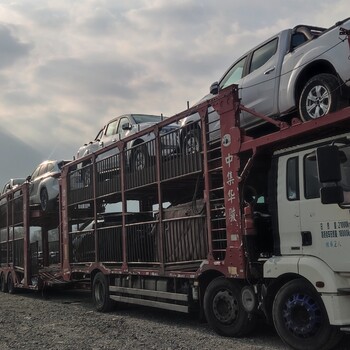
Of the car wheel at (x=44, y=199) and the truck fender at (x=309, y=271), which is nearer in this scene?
the truck fender at (x=309, y=271)

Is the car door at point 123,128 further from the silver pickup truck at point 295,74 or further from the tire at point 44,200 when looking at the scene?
the silver pickup truck at point 295,74

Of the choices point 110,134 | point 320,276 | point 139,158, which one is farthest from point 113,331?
point 110,134

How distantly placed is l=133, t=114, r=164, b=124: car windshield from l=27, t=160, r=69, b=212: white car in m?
3.12

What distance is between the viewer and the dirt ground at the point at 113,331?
21.9 feet

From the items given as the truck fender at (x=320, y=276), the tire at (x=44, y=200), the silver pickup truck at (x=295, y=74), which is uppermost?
the silver pickup truck at (x=295, y=74)

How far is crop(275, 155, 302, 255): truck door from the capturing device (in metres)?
6.01

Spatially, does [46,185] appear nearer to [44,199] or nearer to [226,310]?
[44,199]

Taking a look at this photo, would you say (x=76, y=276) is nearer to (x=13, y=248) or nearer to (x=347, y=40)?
(x=13, y=248)

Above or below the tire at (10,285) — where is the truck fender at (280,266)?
above

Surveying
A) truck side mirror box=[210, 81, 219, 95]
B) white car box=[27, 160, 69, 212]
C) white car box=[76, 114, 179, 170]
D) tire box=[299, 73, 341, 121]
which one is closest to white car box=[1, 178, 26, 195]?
white car box=[27, 160, 69, 212]

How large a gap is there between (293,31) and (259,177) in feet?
7.29

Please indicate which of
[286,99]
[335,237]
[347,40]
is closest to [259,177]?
[286,99]

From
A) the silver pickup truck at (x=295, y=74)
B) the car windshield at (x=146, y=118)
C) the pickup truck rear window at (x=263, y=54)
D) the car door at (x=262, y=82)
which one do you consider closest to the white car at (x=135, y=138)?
the car windshield at (x=146, y=118)

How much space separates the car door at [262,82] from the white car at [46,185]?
7.53 metres
